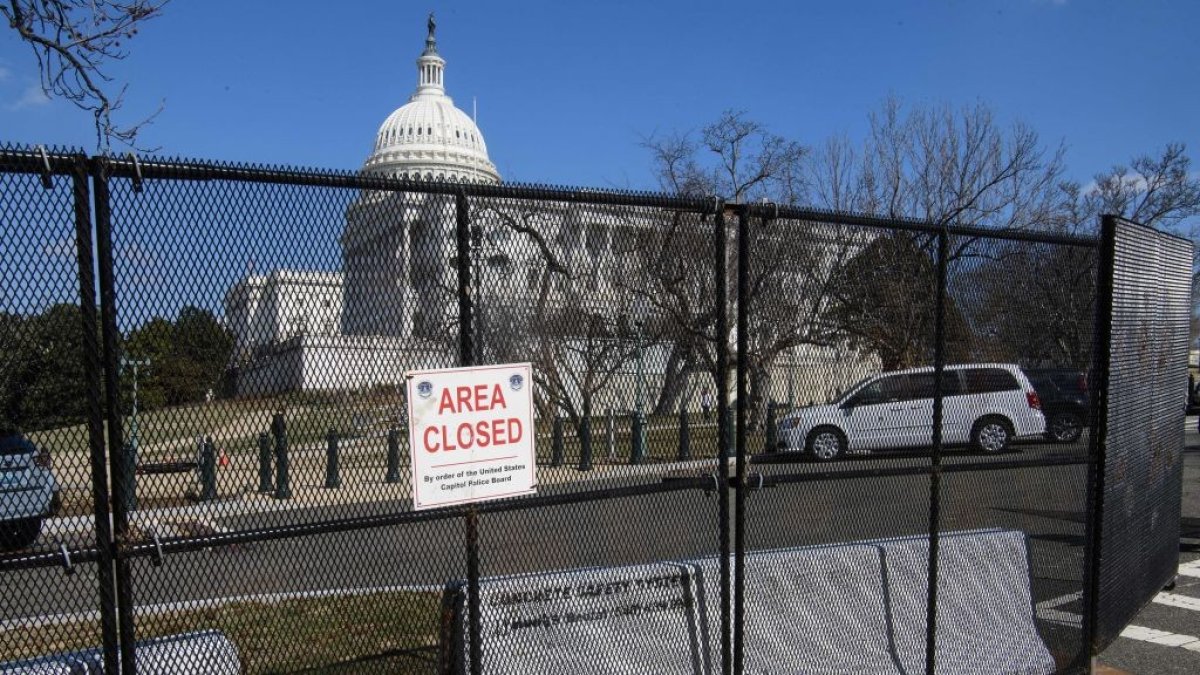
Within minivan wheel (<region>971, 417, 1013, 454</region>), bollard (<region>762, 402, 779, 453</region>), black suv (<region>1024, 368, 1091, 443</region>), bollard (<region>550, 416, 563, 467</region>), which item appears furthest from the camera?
black suv (<region>1024, 368, 1091, 443</region>)

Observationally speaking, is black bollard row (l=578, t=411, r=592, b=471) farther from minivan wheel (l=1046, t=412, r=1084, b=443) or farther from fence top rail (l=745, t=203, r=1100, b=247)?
minivan wheel (l=1046, t=412, r=1084, b=443)

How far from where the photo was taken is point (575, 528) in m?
5.23

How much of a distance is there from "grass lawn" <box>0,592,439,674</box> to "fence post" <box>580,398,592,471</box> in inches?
46.6

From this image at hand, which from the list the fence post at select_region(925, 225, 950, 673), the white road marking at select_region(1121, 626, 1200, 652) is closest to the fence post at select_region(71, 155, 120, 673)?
the fence post at select_region(925, 225, 950, 673)

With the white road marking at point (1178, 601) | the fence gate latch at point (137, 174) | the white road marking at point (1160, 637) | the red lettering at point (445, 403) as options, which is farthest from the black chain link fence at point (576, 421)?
the white road marking at point (1178, 601)

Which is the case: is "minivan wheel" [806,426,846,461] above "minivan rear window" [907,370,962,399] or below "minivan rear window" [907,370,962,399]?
below

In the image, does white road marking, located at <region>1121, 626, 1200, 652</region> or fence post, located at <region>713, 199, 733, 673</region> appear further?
white road marking, located at <region>1121, 626, 1200, 652</region>

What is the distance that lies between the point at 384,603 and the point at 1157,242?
566 centimetres

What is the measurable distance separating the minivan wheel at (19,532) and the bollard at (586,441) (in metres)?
2.02

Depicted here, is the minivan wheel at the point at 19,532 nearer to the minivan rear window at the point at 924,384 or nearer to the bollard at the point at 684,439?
the bollard at the point at 684,439

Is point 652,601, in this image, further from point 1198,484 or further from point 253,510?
point 1198,484

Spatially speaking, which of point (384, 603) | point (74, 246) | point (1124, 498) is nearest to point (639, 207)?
point (74, 246)

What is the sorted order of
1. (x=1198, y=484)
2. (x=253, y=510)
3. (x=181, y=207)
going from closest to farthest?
(x=181, y=207) → (x=253, y=510) → (x=1198, y=484)

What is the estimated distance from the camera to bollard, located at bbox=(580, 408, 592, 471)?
13.8 feet
